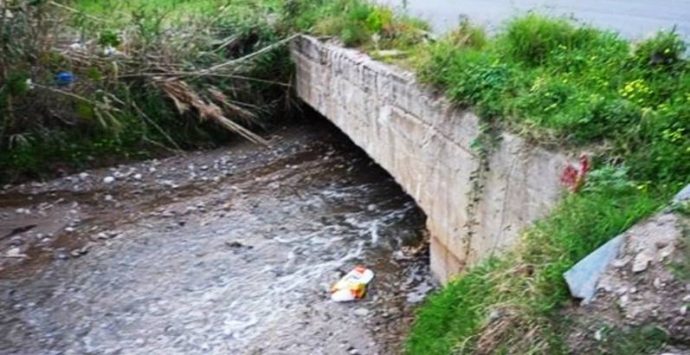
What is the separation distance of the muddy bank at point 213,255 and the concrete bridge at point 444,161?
53 centimetres

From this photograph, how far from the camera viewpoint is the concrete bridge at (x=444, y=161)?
143 inches

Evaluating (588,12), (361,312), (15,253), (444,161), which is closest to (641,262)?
(444,161)

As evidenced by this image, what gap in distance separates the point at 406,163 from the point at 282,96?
344cm

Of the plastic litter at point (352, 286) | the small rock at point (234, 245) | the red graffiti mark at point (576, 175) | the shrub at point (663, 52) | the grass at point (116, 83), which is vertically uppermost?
the shrub at point (663, 52)

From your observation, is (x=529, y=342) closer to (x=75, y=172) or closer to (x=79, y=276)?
Answer: (x=79, y=276)

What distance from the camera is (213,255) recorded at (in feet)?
18.3

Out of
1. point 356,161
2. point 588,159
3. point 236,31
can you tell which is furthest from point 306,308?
point 236,31

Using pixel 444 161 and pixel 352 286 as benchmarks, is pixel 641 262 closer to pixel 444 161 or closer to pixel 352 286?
pixel 444 161

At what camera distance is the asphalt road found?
523cm

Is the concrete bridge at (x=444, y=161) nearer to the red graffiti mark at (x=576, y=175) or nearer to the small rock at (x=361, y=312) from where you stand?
the red graffiti mark at (x=576, y=175)

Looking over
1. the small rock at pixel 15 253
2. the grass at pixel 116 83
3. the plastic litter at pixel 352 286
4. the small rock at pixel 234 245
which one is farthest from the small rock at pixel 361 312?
the grass at pixel 116 83

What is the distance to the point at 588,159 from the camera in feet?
10.3

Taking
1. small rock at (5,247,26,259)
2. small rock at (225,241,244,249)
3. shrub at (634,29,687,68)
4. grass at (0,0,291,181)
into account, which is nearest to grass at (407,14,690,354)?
shrub at (634,29,687,68)

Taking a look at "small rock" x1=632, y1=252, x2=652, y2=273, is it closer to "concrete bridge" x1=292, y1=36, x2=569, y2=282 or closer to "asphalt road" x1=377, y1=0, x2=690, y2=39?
"concrete bridge" x1=292, y1=36, x2=569, y2=282
